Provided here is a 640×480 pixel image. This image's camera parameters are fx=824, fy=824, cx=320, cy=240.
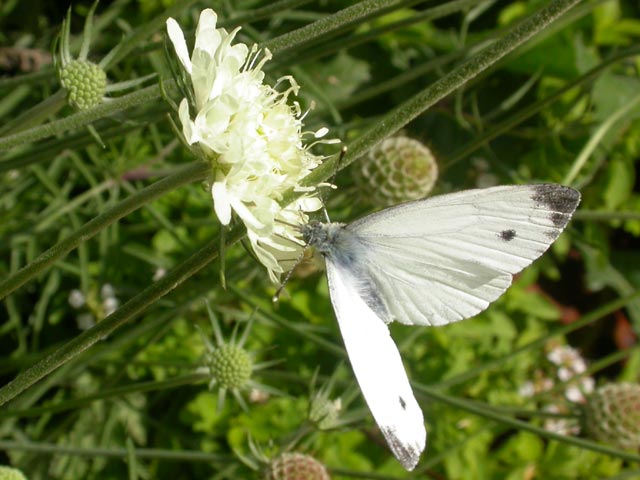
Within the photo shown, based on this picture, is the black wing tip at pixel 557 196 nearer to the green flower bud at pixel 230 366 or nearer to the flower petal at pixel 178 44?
the flower petal at pixel 178 44

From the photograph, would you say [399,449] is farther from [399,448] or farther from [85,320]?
[85,320]

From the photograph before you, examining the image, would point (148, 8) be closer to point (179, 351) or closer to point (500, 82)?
point (179, 351)

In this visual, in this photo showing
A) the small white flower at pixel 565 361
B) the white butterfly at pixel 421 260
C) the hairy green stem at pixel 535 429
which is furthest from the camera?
the small white flower at pixel 565 361

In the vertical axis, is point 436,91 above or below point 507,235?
above

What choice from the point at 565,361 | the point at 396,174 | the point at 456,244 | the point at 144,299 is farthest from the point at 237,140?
the point at 565,361

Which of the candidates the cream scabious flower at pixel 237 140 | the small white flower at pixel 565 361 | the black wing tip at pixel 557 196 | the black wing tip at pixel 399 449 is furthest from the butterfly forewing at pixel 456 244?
the small white flower at pixel 565 361

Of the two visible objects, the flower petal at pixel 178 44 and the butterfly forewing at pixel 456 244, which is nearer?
the flower petal at pixel 178 44

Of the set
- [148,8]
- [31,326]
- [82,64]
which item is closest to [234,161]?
[82,64]
